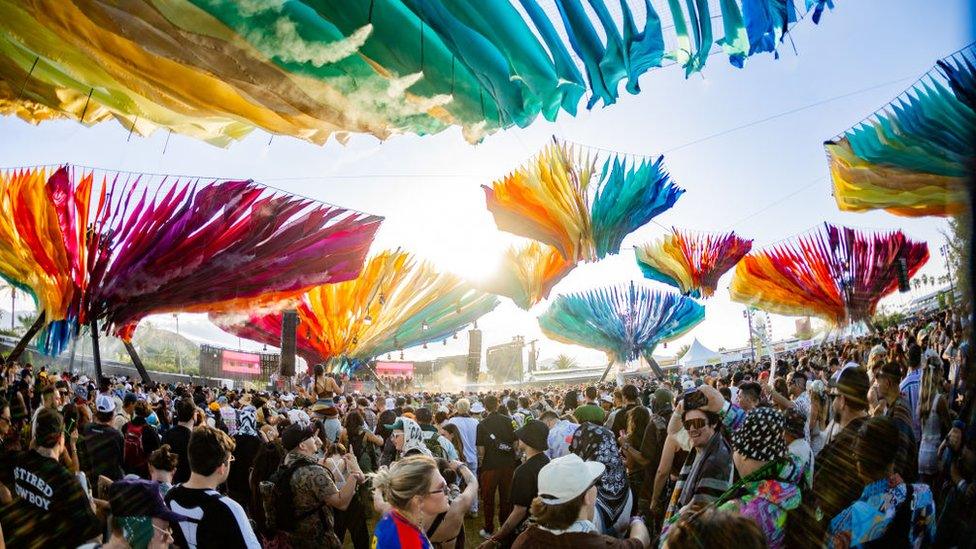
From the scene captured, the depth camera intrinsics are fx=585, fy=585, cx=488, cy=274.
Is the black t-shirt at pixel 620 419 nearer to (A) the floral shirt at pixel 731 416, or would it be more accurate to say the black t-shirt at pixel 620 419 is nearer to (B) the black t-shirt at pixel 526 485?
(B) the black t-shirt at pixel 526 485

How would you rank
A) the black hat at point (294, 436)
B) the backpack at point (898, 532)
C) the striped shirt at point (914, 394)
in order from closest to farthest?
the backpack at point (898, 532) → the black hat at point (294, 436) → the striped shirt at point (914, 394)

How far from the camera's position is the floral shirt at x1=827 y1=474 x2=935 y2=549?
A: 111 inches

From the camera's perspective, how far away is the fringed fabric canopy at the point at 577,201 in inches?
389

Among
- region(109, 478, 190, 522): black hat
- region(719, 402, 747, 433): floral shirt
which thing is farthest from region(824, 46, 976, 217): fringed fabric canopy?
region(109, 478, 190, 522): black hat

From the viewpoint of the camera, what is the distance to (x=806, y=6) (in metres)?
4.47

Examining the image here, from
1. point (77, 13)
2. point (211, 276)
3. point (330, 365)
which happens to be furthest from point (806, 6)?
point (330, 365)

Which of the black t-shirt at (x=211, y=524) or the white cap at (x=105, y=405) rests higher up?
→ the white cap at (x=105, y=405)

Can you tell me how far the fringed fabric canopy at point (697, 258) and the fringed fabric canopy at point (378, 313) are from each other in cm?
830

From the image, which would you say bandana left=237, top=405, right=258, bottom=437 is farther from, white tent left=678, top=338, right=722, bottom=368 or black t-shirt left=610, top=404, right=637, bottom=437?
white tent left=678, top=338, right=722, bottom=368

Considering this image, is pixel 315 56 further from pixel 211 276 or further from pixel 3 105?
pixel 211 276

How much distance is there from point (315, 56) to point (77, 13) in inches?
60.0

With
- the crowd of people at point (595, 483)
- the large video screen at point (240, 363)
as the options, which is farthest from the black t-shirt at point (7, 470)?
the large video screen at point (240, 363)

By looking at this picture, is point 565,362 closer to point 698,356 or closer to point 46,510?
point 698,356

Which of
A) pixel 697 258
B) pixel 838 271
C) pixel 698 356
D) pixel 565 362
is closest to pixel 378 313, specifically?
pixel 697 258
